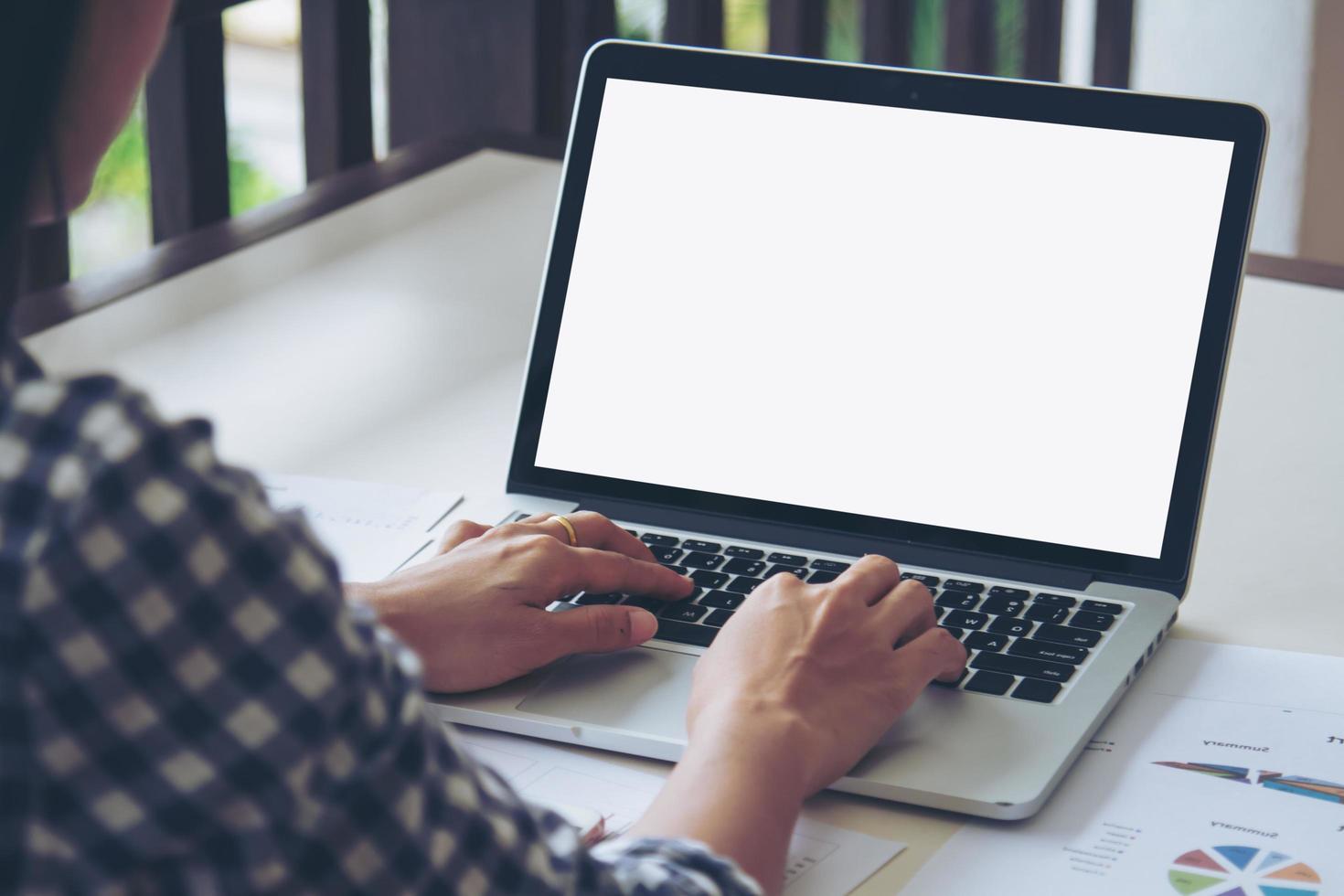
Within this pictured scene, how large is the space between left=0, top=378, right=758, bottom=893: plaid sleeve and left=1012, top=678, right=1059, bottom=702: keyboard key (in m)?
0.37

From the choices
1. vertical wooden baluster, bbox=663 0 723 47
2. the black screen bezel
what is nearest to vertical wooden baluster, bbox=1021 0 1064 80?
vertical wooden baluster, bbox=663 0 723 47

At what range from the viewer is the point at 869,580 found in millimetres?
724

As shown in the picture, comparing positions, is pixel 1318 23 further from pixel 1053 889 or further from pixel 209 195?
pixel 1053 889

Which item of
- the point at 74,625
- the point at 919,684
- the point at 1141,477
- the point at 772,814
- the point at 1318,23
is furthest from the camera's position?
the point at 1318,23

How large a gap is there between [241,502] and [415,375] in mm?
780

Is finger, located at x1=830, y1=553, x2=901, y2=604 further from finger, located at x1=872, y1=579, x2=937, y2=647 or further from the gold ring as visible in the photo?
the gold ring

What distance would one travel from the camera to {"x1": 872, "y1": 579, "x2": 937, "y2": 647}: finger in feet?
2.30

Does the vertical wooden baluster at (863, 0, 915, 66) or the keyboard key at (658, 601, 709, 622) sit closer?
the keyboard key at (658, 601, 709, 622)

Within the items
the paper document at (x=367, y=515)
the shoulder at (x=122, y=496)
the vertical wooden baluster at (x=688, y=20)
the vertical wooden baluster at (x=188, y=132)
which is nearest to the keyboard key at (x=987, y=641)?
the paper document at (x=367, y=515)

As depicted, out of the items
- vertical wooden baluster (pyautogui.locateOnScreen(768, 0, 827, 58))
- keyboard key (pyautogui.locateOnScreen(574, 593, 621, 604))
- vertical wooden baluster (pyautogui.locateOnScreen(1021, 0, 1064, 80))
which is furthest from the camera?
vertical wooden baluster (pyautogui.locateOnScreen(1021, 0, 1064, 80))

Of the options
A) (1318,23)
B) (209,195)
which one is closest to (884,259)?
(209,195)

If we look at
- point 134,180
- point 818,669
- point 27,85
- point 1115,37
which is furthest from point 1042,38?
point 134,180

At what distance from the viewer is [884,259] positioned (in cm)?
87

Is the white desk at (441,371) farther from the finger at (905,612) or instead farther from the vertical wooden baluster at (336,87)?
the vertical wooden baluster at (336,87)
